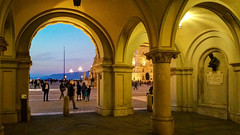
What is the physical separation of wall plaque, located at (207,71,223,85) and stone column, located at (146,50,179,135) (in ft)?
16.0

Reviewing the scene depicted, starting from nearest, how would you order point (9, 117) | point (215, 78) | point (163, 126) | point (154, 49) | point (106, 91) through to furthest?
1. point (163, 126)
2. point (154, 49)
3. point (9, 117)
4. point (215, 78)
5. point (106, 91)

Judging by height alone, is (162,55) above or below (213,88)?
above

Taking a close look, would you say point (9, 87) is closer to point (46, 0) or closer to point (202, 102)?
point (46, 0)

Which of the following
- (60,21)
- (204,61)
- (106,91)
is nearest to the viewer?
(106,91)

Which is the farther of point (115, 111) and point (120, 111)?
point (120, 111)

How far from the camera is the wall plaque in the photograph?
11766mm

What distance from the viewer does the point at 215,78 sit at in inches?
476

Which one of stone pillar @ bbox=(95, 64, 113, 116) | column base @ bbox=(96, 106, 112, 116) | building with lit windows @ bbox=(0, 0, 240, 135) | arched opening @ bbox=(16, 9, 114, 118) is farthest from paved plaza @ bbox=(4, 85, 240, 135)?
arched opening @ bbox=(16, 9, 114, 118)

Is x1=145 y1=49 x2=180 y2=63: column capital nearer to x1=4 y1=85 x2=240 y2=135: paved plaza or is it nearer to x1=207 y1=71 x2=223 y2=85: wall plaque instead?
x1=4 y1=85 x2=240 y2=135: paved plaza

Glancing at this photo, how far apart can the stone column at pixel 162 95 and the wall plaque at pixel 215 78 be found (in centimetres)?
488

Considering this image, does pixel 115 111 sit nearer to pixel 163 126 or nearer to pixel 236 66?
pixel 163 126

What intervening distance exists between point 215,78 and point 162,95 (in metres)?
5.38

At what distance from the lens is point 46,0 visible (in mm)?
10375

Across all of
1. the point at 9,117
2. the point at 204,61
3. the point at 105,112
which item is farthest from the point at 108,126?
the point at 204,61
